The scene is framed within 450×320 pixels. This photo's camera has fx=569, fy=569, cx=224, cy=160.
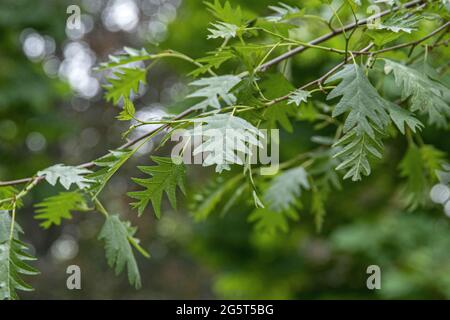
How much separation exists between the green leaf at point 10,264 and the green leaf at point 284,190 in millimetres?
776

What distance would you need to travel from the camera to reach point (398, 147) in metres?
3.87

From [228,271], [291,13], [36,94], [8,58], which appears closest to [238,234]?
[228,271]

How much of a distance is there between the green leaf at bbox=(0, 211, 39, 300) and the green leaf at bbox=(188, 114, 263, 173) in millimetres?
404

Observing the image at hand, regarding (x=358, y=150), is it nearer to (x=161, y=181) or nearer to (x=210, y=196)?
(x=161, y=181)

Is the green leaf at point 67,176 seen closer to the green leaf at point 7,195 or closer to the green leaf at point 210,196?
the green leaf at point 7,195

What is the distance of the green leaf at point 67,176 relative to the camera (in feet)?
3.25

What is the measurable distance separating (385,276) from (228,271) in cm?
155

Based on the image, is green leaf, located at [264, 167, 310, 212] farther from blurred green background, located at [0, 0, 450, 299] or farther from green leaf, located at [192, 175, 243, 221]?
blurred green background, located at [0, 0, 450, 299]

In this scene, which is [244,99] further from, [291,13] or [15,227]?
[15,227]

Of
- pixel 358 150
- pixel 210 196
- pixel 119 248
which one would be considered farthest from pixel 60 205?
pixel 358 150

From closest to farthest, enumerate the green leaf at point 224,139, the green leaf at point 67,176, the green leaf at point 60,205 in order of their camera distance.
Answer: the green leaf at point 224,139 → the green leaf at point 67,176 → the green leaf at point 60,205

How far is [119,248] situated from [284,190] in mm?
583

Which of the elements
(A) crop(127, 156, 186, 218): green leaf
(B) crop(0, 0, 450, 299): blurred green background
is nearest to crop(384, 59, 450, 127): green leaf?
(A) crop(127, 156, 186, 218): green leaf

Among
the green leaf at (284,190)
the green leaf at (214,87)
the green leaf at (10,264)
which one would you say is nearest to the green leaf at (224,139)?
the green leaf at (214,87)
